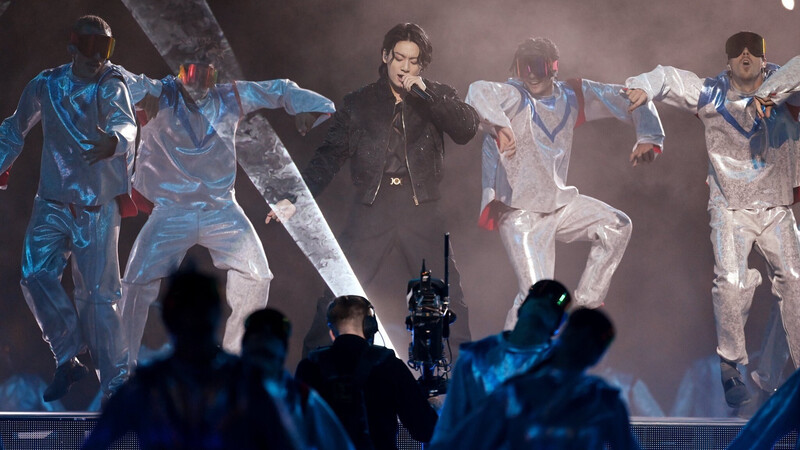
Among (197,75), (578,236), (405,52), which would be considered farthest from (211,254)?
(578,236)

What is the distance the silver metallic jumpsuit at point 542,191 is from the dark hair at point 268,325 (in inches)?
146

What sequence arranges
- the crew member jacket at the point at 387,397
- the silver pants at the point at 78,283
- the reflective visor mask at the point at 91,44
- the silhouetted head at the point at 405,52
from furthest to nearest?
1. the silhouetted head at the point at 405,52
2. the reflective visor mask at the point at 91,44
3. the silver pants at the point at 78,283
4. the crew member jacket at the point at 387,397

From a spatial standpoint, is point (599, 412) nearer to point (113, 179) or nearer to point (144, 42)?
point (113, 179)

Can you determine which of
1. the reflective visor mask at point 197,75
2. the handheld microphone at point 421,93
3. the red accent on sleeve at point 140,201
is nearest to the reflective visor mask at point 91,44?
the reflective visor mask at point 197,75

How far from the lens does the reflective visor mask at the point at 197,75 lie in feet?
21.9

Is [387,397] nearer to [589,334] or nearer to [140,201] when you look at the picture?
[589,334]

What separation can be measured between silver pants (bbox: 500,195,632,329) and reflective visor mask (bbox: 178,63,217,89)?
2.22m

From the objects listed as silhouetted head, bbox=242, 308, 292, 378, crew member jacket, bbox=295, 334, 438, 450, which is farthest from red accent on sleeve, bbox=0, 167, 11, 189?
silhouetted head, bbox=242, 308, 292, 378

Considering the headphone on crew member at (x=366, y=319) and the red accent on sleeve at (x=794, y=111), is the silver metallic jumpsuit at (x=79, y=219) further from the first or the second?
the red accent on sleeve at (x=794, y=111)

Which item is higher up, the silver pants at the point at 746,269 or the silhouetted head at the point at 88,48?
the silhouetted head at the point at 88,48

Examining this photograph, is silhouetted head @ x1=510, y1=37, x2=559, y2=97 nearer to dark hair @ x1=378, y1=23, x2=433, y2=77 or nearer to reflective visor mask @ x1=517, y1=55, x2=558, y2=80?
reflective visor mask @ x1=517, y1=55, x2=558, y2=80

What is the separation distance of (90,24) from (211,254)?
165 centimetres

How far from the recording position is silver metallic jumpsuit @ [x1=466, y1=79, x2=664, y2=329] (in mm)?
6543

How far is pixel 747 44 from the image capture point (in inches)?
262
